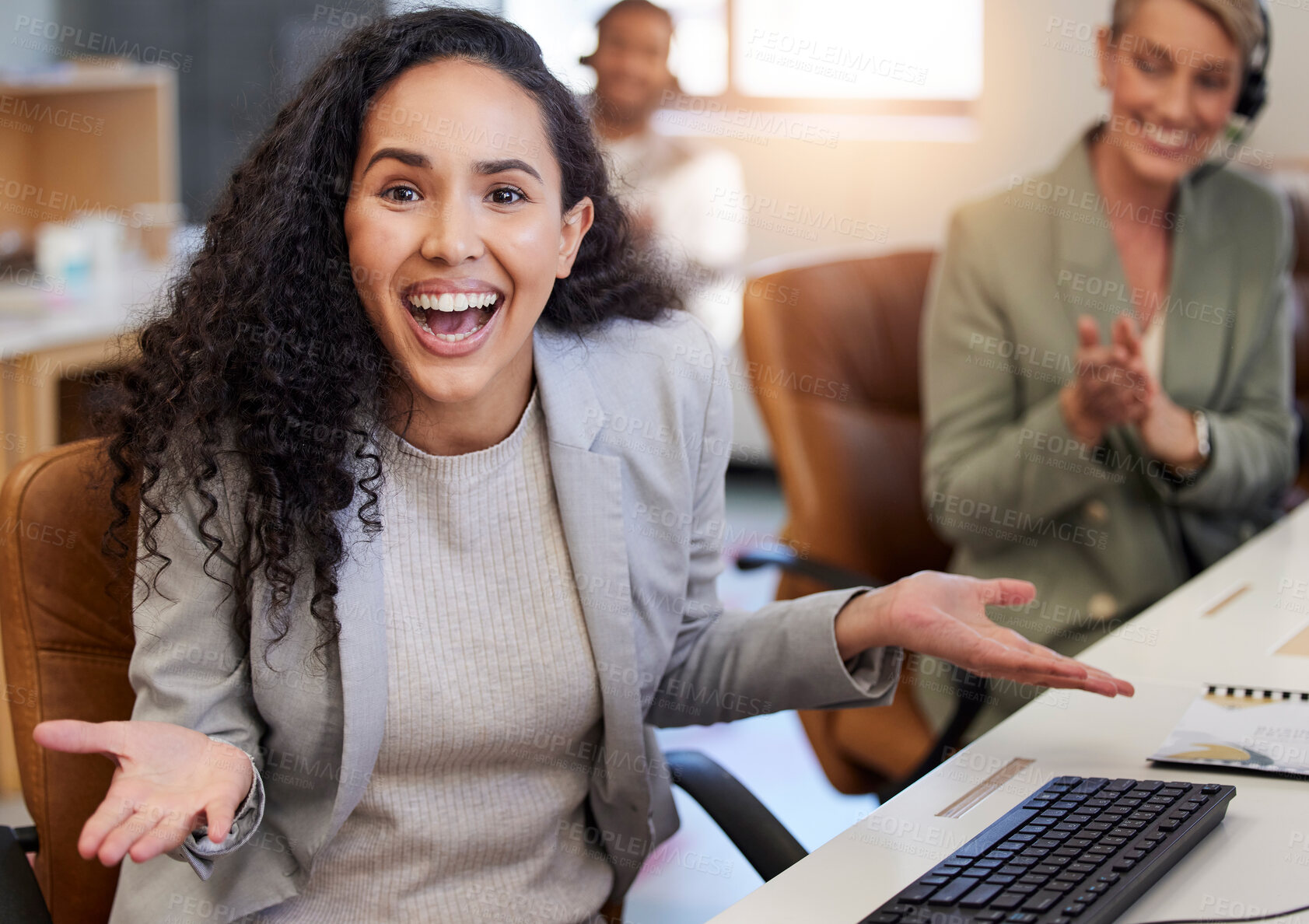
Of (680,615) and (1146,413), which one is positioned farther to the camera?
(1146,413)

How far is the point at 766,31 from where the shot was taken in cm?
458

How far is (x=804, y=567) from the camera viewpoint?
172 cm

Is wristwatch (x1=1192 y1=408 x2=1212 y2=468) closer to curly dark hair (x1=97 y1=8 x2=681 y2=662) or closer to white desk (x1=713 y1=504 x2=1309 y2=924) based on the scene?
white desk (x1=713 y1=504 x2=1309 y2=924)

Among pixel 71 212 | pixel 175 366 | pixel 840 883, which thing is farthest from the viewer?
pixel 71 212

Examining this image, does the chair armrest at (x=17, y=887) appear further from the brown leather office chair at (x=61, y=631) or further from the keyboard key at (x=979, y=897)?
the keyboard key at (x=979, y=897)

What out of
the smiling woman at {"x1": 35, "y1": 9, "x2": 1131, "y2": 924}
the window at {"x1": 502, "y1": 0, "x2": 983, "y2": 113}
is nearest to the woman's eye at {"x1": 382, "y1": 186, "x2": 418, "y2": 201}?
the smiling woman at {"x1": 35, "y1": 9, "x2": 1131, "y2": 924}

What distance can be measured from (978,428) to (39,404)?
1.79 metres

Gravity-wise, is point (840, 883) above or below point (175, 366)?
below

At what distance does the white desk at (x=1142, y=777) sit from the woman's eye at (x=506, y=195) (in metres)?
0.59

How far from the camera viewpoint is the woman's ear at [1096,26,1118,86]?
5.94 ft

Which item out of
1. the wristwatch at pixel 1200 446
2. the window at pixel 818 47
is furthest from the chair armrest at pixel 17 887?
the window at pixel 818 47

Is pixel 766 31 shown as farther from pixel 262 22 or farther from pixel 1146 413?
pixel 1146 413

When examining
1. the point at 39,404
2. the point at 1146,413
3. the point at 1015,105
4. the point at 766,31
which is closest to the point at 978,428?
the point at 1146,413

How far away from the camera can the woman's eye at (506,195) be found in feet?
3.65
